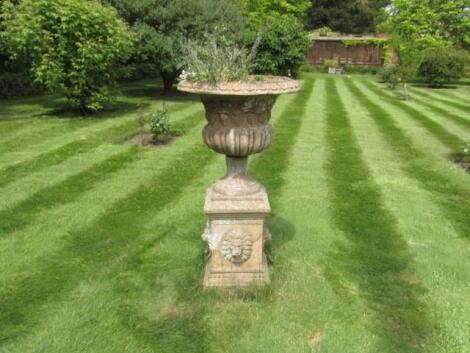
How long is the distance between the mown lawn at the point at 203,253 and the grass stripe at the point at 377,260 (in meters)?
0.02

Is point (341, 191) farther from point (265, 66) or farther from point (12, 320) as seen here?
point (265, 66)

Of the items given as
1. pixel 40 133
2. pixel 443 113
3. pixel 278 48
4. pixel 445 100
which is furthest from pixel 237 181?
pixel 445 100

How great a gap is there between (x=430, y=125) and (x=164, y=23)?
11777 mm

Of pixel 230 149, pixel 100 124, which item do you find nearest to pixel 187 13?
pixel 100 124

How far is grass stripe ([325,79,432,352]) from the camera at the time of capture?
471 cm

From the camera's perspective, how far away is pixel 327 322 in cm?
480

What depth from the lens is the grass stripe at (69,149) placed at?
9.80 m

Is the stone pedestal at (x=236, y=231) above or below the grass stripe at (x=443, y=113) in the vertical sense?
above

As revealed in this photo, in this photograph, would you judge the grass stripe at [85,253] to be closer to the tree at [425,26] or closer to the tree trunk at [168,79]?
the tree trunk at [168,79]

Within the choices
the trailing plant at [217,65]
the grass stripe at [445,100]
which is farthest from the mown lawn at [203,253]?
the grass stripe at [445,100]

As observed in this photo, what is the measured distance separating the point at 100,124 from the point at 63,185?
636 centimetres

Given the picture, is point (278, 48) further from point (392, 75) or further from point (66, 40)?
point (66, 40)

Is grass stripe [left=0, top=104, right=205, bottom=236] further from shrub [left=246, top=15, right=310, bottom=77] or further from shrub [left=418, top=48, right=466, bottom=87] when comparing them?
shrub [left=418, top=48, right=466, bottom=87]

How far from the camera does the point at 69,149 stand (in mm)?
11742
